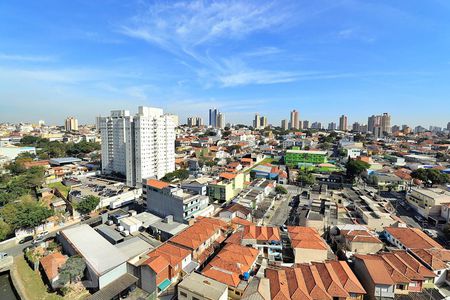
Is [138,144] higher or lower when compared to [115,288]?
higher

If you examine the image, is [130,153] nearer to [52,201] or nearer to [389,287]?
[52,201]

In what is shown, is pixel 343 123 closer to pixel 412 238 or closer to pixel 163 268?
pixel 412 238

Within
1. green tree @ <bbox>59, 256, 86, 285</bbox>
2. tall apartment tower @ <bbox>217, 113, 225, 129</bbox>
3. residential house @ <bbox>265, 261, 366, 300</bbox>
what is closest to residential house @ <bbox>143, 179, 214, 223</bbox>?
green tree @ <bbox>59, 256, 86, 285</bbox>

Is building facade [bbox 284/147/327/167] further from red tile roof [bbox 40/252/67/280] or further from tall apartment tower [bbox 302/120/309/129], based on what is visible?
tall apartment tower [bbox 302/120/309/129]

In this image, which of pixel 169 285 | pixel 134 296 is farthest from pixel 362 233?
pixel 134 296

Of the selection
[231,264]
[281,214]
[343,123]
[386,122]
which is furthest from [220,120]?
[231,264]

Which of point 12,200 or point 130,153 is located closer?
point 12,200
